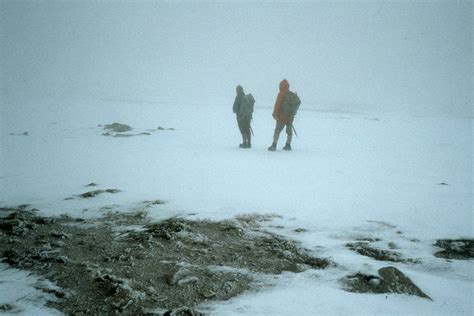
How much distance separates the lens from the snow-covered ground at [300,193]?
8.34ft

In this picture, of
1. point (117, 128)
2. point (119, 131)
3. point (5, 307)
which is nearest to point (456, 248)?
point (5, 307)

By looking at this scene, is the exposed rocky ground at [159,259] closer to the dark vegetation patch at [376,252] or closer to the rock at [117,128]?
the dark vegetation patch at [376,252]

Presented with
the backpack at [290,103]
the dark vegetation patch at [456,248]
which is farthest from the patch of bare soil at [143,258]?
the backpack at [290,103]

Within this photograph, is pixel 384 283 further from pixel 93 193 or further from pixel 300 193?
pixel 93 193

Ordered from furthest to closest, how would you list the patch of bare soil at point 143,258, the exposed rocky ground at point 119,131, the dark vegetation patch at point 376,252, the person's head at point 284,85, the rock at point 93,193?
the exposed rocky ground at point 119,131, the person's head at point 284,85, the rock at point 93,193, the dark vegetation patch at point 376,252, the patch of bare soil at point 143,258

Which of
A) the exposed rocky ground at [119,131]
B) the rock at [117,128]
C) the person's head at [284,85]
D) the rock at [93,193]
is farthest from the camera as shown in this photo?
the rock at [117,128]

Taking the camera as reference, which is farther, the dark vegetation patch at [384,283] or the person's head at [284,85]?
the person's head at [284,85]

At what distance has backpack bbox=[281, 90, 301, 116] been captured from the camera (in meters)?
9.45

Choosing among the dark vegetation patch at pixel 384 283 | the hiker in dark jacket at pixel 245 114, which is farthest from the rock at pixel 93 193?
the hiker in dark jacket at pixel 245 114

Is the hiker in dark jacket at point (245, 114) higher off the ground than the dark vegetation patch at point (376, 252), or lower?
higher

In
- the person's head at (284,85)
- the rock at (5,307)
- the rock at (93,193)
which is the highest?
the person's head at (284,85)

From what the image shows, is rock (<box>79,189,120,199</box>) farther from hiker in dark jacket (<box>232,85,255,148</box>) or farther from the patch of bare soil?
hiker in dark jacket (<box>232,85,255,148</box>)

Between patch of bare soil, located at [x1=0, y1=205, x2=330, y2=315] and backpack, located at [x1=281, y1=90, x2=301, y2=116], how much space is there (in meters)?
5.80

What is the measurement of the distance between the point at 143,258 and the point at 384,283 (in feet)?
7.13
